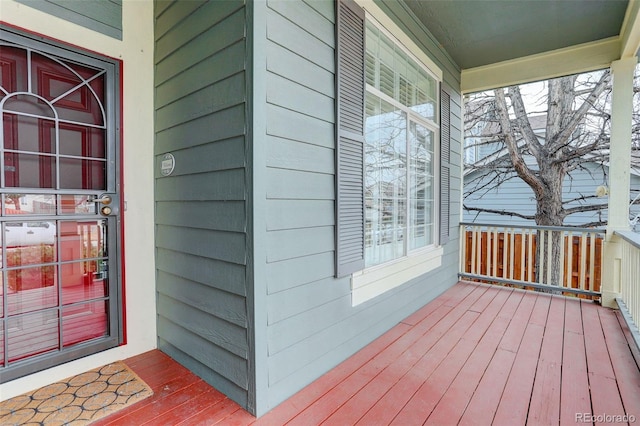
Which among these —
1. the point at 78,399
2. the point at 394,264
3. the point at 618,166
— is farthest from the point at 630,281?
the point at 78,399

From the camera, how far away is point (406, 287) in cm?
314

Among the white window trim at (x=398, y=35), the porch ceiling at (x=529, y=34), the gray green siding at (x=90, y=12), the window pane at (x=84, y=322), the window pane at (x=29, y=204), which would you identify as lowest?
the window pane at (x=84, y=322)

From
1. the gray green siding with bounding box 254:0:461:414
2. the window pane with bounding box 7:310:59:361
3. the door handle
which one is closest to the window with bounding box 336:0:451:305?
the gray green siding with bounding box 254:0:461:414

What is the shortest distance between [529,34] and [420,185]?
2.01 metres

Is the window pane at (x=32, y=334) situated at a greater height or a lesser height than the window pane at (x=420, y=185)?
lesser

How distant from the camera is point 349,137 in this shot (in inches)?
88.4

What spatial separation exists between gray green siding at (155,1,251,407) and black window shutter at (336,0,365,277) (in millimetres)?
697

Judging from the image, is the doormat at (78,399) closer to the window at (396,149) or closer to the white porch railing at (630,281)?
the window at (396,149)

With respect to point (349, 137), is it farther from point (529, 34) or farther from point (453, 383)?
point (529, 34)

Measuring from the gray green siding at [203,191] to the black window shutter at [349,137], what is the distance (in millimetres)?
697

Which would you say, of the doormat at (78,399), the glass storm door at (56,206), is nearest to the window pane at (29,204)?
the glass storm door at (56,206)

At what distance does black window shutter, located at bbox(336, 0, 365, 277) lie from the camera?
7.11ft

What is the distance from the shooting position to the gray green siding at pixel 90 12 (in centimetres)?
193

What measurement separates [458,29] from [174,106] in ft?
9.90
